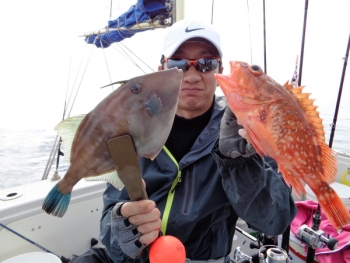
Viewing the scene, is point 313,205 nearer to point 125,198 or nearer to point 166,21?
point 125,198

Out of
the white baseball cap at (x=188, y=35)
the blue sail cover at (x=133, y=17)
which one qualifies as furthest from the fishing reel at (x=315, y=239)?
the blue sail cover at (x=133, y=17)

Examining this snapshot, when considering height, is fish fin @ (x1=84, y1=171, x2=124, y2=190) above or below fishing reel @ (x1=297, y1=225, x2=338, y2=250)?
above

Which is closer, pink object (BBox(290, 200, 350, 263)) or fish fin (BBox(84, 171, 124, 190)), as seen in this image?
fish fin (BBox(84, 171, 124, 190))

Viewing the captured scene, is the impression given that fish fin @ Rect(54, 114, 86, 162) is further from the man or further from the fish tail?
the fish tail

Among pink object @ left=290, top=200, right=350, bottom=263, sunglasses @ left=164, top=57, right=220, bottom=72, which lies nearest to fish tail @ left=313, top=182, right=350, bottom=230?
sunglasses @ left=164, top=57, right=220, bottom=72

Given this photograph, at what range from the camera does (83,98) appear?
63.4 ft

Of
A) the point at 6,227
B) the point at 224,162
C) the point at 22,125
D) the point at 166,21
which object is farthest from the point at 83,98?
the point at 224,162

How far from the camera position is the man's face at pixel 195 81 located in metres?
1.74

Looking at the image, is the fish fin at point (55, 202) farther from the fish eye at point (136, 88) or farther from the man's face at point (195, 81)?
the man's face at point (195, 81)

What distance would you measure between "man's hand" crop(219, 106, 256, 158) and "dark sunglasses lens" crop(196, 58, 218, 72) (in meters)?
0.49

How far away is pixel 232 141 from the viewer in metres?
1.23

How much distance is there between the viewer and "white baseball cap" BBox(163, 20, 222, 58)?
67.0 inches

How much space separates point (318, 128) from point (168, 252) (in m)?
0.87

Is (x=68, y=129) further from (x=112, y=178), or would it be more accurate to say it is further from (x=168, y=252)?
(x=168, y=252)
